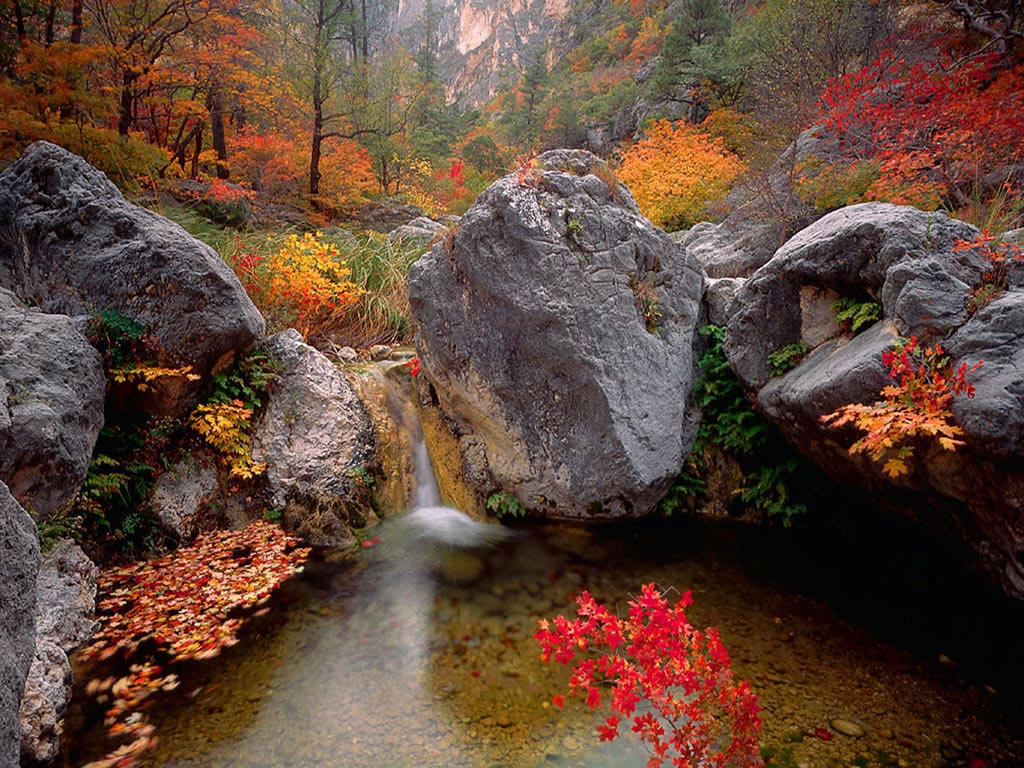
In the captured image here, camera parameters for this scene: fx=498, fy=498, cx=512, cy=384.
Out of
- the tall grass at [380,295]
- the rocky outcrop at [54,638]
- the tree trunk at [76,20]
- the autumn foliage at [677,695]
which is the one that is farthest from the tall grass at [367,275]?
the autumn foliage at [677,695]

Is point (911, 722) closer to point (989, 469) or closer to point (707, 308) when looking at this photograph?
point (989, 469)

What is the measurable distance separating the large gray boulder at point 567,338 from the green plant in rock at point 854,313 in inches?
56.9

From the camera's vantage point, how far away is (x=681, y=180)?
1182 cm

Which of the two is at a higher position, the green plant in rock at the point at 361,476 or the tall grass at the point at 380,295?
the tall grass at the point at 380,295

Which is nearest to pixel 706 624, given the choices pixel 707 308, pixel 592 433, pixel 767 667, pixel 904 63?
pixel 767 667

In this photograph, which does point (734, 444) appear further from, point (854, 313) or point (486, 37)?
point (486, 37)

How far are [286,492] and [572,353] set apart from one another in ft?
10.4

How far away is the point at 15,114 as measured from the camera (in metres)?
5.86

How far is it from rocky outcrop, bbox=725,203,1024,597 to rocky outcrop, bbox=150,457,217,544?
5.30 meters

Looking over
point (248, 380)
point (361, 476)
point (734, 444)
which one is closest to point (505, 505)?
point (361, 476)

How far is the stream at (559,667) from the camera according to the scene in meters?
2.63

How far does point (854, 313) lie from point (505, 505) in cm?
358

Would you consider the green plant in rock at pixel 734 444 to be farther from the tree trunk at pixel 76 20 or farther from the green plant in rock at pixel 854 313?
the tree trunk at pixel 76 20

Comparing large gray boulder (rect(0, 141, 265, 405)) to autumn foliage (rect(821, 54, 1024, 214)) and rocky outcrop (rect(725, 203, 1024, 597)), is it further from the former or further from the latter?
autumn foliage (rect(821, 54, 1024, 214))
